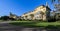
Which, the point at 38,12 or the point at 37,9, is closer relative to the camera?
the point at 38,12

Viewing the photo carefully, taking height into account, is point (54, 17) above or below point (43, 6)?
below

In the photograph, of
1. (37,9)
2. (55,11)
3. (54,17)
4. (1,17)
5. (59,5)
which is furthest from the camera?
(37,9)

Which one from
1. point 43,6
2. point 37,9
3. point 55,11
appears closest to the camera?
point 55,11

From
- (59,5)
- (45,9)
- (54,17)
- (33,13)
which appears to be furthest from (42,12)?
(59,5)

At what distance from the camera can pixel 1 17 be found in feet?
238

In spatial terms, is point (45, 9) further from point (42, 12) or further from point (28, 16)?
point (28, 16)

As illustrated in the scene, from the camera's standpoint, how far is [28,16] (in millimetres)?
82000

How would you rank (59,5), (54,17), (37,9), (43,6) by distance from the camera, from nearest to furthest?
1. (59,5)
2. (54,17)
3. (43,6)
4. (37,9)

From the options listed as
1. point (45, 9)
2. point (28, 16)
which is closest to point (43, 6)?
point (45, 9)

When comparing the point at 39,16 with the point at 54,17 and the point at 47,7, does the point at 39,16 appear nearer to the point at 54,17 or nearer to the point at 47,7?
the point at 47,7

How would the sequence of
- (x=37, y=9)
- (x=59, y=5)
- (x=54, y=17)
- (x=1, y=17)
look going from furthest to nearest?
(x=37, y=9)
(x=1, y=17)
(x=54, y=17)
(x=59, y=5)

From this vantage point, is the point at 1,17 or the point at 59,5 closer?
the point at 59,5

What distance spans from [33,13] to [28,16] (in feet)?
9.26

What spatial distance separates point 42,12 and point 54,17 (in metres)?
15.3
